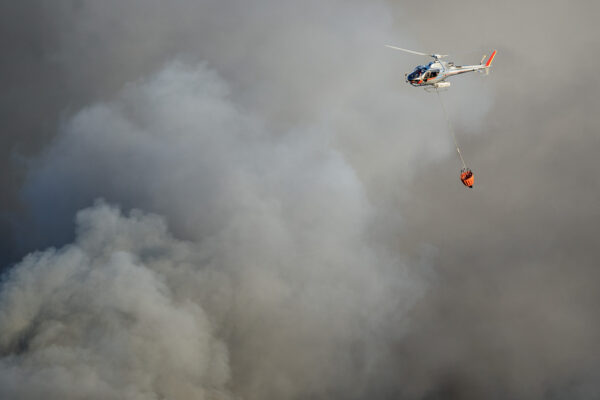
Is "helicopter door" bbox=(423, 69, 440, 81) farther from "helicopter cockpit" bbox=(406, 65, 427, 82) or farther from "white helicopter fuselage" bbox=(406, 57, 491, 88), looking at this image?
"helicopter cockpit" bbox=(406, 65, 427, 82)

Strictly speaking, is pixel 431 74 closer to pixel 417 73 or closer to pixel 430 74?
pixel 430 74

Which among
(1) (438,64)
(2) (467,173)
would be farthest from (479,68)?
(2) (467,173)

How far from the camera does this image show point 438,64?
342 feet

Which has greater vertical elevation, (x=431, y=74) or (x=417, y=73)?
(x=431, y=74)

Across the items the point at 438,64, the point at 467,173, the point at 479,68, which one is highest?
the point at 479,68

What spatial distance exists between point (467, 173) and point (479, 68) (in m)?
25.0

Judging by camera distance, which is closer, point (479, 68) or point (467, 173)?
point (467, 173)

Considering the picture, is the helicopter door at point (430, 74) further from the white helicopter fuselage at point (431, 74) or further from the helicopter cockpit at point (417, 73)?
the helicopter cockpit at point (417, 73)

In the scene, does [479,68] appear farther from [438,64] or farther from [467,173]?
[467,173]

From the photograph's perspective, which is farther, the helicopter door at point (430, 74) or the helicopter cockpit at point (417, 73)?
the helicopter door at point (430, 74)

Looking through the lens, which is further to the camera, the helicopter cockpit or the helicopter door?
the helicopter door

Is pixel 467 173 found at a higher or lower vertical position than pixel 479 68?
lower

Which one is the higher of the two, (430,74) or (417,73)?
(430,74)

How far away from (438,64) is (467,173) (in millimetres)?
22814
